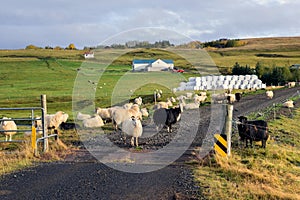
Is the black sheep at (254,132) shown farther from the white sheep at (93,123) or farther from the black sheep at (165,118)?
the white sheep at (93,123)

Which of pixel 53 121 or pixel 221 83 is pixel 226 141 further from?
pixel 221 83

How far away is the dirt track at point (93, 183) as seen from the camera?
816 centimetres

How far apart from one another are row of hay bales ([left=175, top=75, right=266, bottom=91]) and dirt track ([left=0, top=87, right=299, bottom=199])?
135ft

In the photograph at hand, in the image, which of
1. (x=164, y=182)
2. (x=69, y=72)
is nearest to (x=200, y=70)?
(x=69, y=72)

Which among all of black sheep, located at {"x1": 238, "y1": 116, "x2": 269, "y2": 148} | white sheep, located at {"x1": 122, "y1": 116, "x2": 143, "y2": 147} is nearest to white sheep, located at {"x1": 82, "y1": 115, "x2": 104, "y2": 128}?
white sheep, located at {"x1": 122, "y1": 116, "x2": 143, "y2": 147}

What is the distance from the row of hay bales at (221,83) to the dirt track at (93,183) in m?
41.0

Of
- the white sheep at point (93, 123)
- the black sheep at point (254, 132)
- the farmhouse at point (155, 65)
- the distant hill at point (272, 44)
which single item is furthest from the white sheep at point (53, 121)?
the distant hill at point (272, 44)

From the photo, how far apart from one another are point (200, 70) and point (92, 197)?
75094 mm

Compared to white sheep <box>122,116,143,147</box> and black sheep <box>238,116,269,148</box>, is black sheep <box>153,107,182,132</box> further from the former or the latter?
black sheep <box>238,116,269,148</box>

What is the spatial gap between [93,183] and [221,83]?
158 feet

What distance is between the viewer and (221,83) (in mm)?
55562

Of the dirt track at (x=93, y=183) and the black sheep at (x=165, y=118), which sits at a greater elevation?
the black sheep at (x=165, y=118)

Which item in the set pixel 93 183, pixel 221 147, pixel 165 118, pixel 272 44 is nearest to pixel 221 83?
pixel 165 118

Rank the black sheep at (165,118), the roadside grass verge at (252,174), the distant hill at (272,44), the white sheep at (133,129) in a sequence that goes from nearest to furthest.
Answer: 1. the roadside grass verge at (252,174)
2. the white sheep at (133,129)
3. the black sheep at (165,118)
4. the distant hill at (272,44)
